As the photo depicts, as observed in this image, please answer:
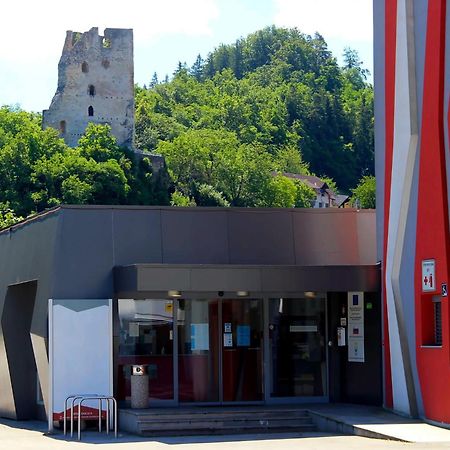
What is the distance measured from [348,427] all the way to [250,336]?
13.0 feet

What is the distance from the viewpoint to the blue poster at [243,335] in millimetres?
22172

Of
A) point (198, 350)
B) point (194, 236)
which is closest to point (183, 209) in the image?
point (194, 236)

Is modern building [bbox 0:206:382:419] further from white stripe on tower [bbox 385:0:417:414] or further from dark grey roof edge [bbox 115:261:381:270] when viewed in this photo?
white stripe on tower [bbox 385:0:417:414]

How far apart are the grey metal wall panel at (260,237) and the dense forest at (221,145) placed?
198ft

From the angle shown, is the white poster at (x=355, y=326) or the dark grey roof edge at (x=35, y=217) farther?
the white poster at (x=355, y=326)

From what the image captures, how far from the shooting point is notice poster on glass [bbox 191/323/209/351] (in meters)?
22.0

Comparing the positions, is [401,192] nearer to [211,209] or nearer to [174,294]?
[211,209]

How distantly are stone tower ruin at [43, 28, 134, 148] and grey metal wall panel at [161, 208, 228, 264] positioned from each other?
3577 inches

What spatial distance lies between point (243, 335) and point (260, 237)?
1.75 meters

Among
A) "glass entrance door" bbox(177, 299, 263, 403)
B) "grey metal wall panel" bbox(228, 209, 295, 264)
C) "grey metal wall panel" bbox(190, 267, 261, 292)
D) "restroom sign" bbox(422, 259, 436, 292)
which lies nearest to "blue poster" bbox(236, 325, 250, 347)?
"glass entrance door" bbox(177, 299, 263, 403)

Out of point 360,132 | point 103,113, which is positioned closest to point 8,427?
point 103,113

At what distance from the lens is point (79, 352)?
67.6ft

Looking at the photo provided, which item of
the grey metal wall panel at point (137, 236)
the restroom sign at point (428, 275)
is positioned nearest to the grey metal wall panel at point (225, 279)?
the grey metal wall panel at point (137, 236)

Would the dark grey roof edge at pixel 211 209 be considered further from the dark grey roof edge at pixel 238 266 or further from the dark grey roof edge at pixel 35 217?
the dark grey roof edge at pixel 238 266
